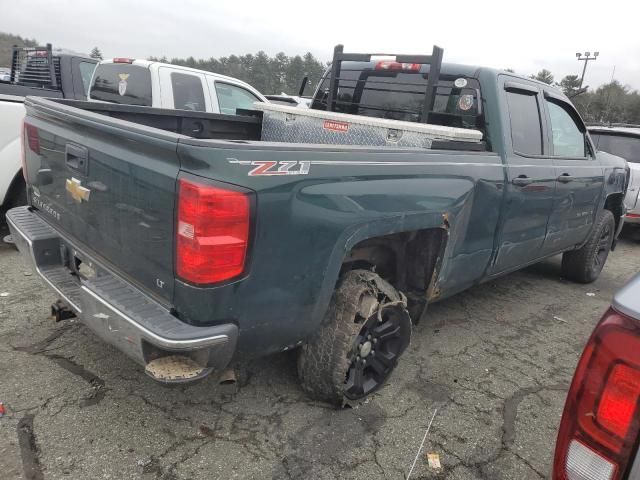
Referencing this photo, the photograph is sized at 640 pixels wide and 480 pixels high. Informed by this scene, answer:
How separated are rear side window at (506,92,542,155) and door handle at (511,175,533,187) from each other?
0.19 m

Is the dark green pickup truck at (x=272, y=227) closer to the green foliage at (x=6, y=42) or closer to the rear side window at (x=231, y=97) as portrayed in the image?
the rear side window at (x=231, y=97)

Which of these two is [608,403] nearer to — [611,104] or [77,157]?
[77,157]

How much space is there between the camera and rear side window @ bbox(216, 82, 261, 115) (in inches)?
256

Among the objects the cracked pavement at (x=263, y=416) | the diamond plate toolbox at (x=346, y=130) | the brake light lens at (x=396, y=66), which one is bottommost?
the cracked pavement at (x=263, y=416)

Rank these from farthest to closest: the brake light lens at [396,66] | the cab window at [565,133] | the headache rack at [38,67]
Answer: the headache rack at [38,67], the cab window at [565,133], the brake light lens at [396,66]

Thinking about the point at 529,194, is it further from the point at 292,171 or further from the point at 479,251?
the point at 292,171

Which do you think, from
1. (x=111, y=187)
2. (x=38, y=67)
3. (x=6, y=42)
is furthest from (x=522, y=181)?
(x=6, y=42)

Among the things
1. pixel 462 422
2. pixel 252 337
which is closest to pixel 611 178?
pixel 462 422

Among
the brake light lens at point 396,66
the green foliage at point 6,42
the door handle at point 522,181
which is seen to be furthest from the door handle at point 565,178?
A: the green foliage at point 6,42

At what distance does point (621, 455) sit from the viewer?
3.85ft

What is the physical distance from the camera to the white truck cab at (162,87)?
5.90 m

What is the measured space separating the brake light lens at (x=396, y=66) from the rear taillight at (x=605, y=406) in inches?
116

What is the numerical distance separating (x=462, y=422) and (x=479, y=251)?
45.8 inches

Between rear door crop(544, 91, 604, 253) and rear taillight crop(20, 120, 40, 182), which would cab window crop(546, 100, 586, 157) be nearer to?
rear door crop(544, 91, 604, 253)
